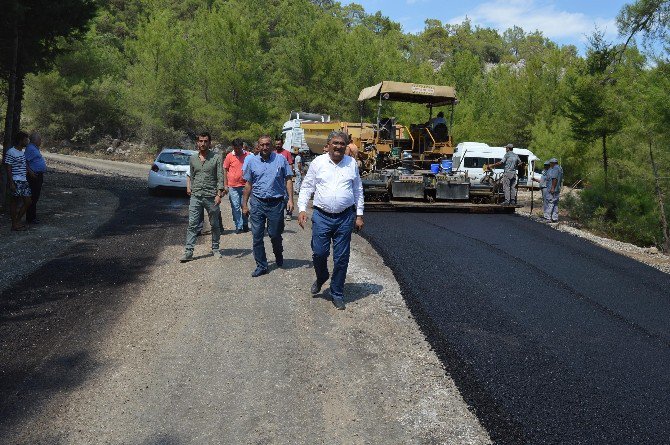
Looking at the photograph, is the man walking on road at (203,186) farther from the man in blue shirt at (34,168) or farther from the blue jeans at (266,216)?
the man in blue shirt at (34,168)

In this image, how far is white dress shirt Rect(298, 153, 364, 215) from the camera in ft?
20.9

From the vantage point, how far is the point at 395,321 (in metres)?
6.00

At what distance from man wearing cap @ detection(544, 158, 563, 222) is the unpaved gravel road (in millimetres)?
9051

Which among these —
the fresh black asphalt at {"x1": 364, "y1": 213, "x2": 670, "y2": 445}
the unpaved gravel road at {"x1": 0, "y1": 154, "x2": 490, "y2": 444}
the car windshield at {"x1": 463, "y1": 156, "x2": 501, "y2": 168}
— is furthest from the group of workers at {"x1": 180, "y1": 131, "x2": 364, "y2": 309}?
the car windshield at {"x1": 463, "y1": 156, "x2": 501, "y2": 168}

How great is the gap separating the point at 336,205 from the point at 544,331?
7.78 feet

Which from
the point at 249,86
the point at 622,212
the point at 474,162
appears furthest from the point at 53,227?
the point at 249,86

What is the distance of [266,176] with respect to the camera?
7.74m

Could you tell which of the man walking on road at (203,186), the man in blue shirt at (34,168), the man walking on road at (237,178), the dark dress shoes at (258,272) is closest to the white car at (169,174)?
the man in blue shirt at (34,168)

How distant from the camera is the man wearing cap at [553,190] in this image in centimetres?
1550

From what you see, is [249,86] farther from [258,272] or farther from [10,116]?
[258,272]

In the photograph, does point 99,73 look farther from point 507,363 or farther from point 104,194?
point 507,363

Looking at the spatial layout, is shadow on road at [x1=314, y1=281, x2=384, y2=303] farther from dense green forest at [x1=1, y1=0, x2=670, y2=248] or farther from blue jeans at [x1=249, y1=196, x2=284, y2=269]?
dense green forest at [x1=1, y1=0, x2=670, y2=248]

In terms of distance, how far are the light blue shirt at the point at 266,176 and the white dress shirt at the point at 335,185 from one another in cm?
128

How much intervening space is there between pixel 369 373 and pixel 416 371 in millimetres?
380
